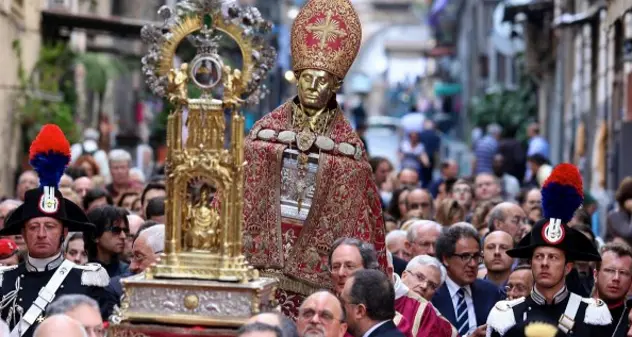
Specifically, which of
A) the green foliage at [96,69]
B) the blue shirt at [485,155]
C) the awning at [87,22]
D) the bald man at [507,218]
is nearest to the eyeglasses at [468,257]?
the bald man at [507,218]

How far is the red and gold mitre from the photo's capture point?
11352mm

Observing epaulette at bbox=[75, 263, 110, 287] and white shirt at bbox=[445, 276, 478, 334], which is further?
white shirt at bbox=[445, 276, 478, 334]

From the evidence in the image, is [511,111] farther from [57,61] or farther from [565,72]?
[57,61]

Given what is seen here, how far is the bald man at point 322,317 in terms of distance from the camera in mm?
9000

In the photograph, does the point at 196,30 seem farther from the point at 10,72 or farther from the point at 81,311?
the point at 10,72

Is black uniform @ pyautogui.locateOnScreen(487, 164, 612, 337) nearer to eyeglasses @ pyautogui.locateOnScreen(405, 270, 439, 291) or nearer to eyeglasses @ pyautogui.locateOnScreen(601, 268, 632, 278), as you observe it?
eyeglasses @ pyautogui.locateOnScreen(601, 268, 632, 278)

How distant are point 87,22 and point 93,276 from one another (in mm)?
17066

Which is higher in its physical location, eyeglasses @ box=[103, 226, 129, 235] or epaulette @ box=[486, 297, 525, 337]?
eyeglasses @ box=[103, 226, 129, 235]

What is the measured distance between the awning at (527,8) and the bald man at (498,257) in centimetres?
2159

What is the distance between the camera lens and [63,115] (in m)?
24.5

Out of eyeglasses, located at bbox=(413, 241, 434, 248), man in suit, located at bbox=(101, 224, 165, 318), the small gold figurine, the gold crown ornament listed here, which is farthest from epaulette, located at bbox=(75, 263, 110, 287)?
eyeglasses, located at bbox=(413, 241, 434, 248)

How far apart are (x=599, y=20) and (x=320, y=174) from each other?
16.8m

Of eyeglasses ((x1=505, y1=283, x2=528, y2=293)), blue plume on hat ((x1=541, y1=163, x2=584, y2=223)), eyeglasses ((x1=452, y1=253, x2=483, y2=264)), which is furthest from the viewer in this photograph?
eyeglasses ((x1=452, y1=253, x2=483, y2=264))

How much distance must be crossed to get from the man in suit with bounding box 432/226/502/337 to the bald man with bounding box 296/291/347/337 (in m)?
3.45
